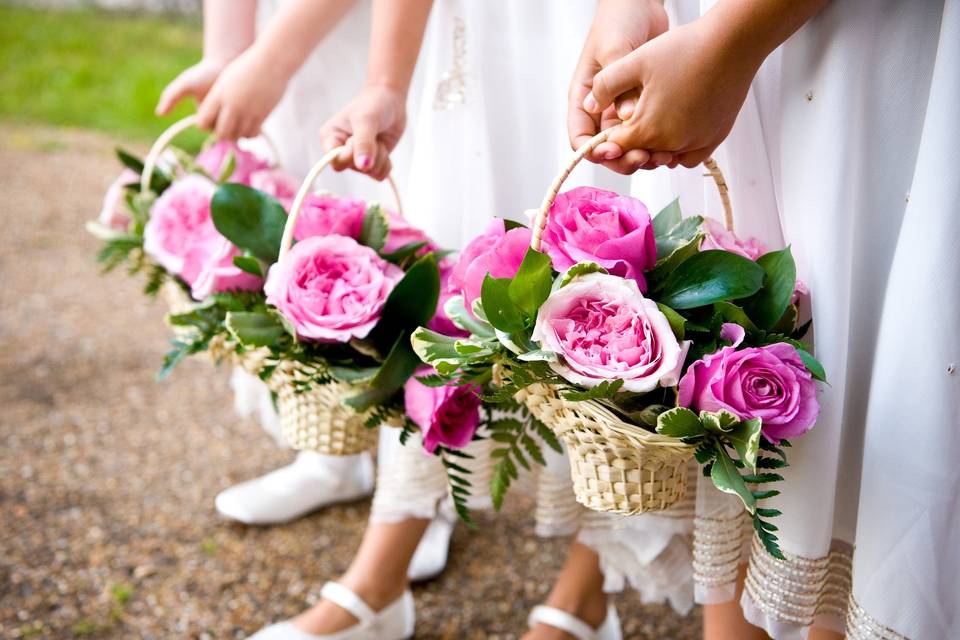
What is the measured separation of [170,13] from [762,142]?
644 centimetres

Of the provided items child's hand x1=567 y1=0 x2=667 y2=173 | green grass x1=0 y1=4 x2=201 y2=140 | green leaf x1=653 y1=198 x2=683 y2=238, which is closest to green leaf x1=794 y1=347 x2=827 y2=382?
green leaf x1=653 y1=198 x2=683 y2=238

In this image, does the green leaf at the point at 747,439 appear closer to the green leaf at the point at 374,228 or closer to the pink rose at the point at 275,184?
the green leaf at the point at 374,228

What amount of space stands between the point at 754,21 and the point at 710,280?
0.26 m

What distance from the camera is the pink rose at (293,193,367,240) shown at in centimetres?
118

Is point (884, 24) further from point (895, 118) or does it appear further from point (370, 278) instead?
point (370, 278)

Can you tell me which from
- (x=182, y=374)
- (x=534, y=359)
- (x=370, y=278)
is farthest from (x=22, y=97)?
(x=534, y=359)

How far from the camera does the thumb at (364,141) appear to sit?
1.17 meters

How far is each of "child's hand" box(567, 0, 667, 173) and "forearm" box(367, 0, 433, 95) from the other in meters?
0.31

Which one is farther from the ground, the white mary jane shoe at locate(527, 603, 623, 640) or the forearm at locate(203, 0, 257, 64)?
the forearm at locate(203, 0, 257, 64)

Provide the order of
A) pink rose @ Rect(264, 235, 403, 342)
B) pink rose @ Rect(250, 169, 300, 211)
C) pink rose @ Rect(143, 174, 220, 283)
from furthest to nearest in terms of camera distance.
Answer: pink rose @ Rect(250, 169, 300, 211) → pink rose @ Rect(143, 174, 220, 283) → pink rose @ Rect(264, 235, 403, 342)

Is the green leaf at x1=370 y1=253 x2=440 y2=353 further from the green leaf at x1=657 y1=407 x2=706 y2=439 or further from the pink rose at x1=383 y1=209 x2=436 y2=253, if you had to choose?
the green leaf at x1=657 y1=407 x2=706 y2=439

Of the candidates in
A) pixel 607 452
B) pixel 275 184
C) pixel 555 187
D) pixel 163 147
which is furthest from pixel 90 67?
pixel 607 452

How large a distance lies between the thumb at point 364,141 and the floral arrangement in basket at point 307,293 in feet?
0.16

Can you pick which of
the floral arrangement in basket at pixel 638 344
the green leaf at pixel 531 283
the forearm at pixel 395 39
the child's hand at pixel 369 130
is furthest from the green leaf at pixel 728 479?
the forearm at pixel 395 39
